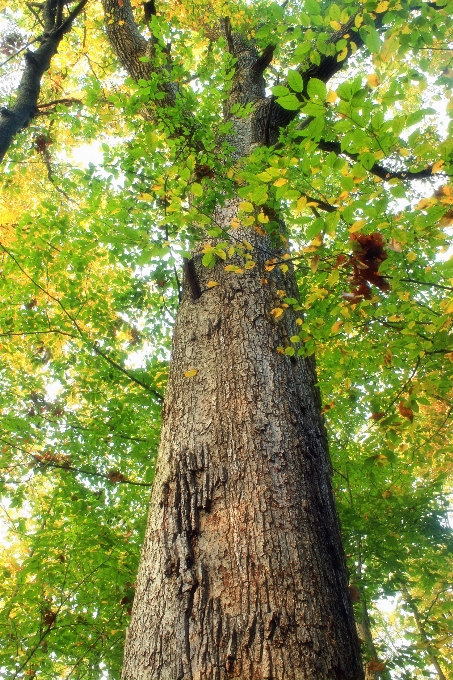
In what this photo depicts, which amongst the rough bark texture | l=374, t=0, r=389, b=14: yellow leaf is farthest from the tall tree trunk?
Answer: l=374, t=0, r=389, b=14: yellow leaf

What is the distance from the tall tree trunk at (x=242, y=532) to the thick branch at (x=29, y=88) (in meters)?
2.98

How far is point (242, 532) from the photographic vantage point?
4.74ft

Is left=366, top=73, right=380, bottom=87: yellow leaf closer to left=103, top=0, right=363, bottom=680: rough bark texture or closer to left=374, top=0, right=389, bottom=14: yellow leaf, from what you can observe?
left=374, top=0, right=389, bottom=14: yellow leaf

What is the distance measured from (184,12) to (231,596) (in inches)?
320

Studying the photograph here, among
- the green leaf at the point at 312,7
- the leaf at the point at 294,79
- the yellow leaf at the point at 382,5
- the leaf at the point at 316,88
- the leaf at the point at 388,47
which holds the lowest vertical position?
the leaf at the point at 316,88

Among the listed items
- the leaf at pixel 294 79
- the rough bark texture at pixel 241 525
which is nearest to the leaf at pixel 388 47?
the leaf at pixel 294 79

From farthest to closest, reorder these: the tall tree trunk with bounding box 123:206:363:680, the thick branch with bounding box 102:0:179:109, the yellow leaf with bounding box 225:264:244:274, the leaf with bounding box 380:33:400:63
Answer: the thick branch with bounding box 102:0:179:109 < the yellow leaf with bounding box 225:264:244:274 < the leaf with bounding box 380:33:400:63 < the tall tree trunk with bounding box 123:206:363:680

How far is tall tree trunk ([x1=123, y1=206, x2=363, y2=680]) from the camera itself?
1226mm

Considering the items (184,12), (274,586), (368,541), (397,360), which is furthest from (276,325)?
(184,12)

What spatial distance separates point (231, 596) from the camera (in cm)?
131

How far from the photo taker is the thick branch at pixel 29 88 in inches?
144

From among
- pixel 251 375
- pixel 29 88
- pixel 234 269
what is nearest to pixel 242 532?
pixel 251 375

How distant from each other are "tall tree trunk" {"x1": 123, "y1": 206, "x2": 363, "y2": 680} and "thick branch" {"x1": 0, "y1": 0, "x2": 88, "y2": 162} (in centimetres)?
298

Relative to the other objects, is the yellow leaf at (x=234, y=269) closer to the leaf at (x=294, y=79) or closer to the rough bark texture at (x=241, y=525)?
the rough bark texture at (x=241, y=525)
